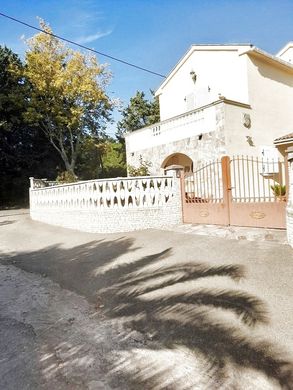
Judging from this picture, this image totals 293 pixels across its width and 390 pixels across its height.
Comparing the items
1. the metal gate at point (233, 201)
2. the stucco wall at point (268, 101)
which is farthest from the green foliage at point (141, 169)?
the stucco wall at point (268, 101)

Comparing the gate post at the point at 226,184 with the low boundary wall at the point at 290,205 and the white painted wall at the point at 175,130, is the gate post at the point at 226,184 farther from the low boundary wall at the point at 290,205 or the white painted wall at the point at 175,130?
the white painted wall at the point at 175,130

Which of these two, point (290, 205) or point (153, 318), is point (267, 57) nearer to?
point (290, 205)

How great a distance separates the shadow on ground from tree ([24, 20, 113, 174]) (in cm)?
1655

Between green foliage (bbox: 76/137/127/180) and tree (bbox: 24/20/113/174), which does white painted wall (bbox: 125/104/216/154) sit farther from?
green foliage (bbox: 76/137/127/180)

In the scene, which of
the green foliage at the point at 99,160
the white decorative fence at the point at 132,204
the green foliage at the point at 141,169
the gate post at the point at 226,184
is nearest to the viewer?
the gate post at the point at 226,184

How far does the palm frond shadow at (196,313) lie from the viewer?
2.97 meters

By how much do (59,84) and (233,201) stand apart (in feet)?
53.1

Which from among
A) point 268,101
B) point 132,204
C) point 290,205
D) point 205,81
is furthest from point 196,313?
point 205,81

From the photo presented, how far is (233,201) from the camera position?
27.7 feet

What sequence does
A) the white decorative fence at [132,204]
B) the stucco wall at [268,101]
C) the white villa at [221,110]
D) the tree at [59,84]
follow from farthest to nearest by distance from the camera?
the tree at [59,84] < the stucco wall at [268,101] < the white villa at [221,110] < the white decorative fence at [132,204]

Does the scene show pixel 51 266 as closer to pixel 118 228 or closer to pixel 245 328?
pixel 118 228

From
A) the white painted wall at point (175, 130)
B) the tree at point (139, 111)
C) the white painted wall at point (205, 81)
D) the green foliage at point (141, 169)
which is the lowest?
the green foliage at point (141, 169)

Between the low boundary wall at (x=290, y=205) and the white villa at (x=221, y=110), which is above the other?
the white villa at (x=221, y=110)

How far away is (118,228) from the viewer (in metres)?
9.61
